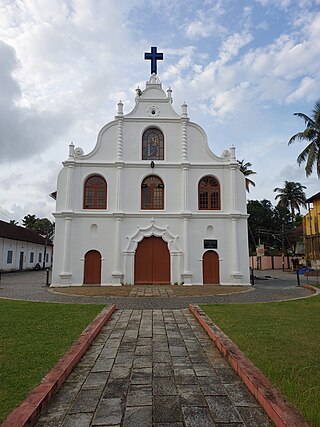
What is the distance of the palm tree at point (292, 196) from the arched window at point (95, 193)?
133ft

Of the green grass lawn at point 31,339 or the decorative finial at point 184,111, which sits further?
the decorative finial at point 184,111

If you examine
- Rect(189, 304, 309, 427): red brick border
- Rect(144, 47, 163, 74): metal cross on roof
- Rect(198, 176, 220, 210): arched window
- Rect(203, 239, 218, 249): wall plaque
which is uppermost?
Rect(144, 47, 163, 74): metal cross on roof

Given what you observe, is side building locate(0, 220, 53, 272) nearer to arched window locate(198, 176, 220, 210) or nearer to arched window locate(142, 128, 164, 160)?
arched window locate(142, 128, 164, 160)

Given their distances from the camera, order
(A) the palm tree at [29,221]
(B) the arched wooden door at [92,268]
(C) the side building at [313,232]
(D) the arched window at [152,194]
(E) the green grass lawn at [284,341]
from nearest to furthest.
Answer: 1. (E) the green grass lawn at [284,341]
2. (B) the arched wooden door at [92,268]
3. (D) the arched window at [152,194]
4. (C) the side building at [313,232]
5. (A) the palm tree at [29,221]

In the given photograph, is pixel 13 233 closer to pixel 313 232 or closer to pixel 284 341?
pixel 313 232

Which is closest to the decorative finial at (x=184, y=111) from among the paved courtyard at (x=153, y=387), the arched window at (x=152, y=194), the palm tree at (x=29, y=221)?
the arched window at (x=152, y=194)

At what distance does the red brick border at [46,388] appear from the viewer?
3.01m

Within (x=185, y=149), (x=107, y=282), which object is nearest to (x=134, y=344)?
(x=107, y=282)

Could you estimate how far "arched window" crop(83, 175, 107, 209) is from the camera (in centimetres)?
1847

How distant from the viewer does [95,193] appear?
18.6 metres

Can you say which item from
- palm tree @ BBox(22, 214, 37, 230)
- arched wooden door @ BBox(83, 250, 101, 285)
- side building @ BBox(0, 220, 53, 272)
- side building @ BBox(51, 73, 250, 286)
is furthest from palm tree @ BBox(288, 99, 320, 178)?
palm tree @ BBox(22, 214, 37, 230)

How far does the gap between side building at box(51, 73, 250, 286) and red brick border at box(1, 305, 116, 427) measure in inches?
468

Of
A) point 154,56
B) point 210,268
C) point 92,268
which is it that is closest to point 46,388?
point 92,268

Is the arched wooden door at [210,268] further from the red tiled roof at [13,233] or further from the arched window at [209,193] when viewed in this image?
the red tiled roof at [13,233]
